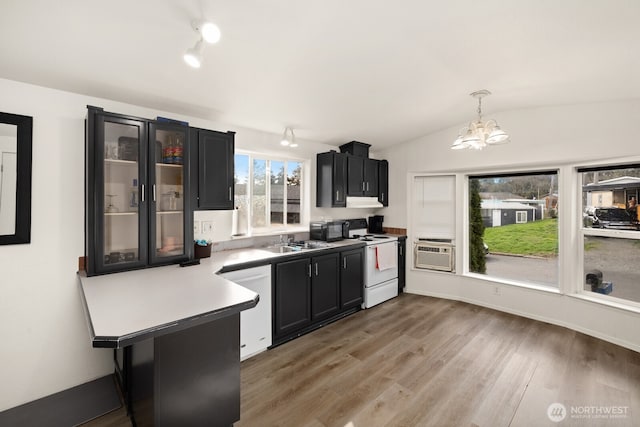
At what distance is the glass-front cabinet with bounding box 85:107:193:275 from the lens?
6.83ft

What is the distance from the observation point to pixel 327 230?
3.84 meters

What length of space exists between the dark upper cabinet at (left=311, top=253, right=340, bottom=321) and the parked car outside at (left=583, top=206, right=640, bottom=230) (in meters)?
2.96

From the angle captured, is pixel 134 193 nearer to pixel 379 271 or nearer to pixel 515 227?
pixel 379 271

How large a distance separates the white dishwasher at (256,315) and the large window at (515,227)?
3.23 metres

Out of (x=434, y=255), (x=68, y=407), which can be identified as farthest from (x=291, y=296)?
→ (x=434, y=255)

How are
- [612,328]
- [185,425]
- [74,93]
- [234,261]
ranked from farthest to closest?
[612,328], [234,261], [74,93], [185,425]

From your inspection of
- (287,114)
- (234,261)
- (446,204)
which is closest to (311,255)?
(234,261)

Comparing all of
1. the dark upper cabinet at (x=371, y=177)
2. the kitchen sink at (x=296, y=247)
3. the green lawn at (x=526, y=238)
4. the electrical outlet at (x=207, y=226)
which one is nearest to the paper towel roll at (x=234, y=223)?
the electrical outlet at (x=207, y=226)

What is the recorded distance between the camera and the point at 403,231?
184 inches

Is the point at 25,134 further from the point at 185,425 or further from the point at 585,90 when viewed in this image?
the point at 585,90

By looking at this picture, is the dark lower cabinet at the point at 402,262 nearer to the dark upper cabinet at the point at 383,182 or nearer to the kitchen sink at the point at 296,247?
the dark upper cabinet at the point at 383,182

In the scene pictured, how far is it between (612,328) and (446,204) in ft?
7.42

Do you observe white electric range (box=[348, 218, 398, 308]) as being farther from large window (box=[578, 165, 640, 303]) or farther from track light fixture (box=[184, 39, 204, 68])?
track light fixture (box=[184, 39, 204, 68])

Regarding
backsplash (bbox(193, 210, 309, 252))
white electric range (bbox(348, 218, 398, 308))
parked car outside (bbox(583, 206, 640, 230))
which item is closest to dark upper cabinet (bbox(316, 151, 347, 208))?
white electric range (bbox(348, 218, 398, 308))
